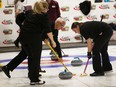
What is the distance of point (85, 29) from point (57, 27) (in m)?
1.00

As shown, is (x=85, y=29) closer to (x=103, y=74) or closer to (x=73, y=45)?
(x=103, y=74)

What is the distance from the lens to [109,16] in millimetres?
12195

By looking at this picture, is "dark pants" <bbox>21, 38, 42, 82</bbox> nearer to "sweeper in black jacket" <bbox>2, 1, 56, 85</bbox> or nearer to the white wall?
"sweeper in black jacket" <bbox>2, 1, 56, 85</bbox>

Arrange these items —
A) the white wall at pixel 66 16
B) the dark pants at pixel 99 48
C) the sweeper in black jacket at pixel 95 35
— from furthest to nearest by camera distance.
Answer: the white wall at pixel 66 16, the dark pants at pixel 99 48, the sweeper in black jacket at pixel 95 35

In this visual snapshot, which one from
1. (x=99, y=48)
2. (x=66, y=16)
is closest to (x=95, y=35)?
Answer: (x=99, y=48)

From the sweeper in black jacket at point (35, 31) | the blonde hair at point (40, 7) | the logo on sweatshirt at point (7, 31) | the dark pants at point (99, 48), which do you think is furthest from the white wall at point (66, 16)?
the blonde hair at point (40, 7)

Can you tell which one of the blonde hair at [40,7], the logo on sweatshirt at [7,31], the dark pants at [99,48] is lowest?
the logo on sweatshirt at [7,31]

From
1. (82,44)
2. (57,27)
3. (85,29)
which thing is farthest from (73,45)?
(85,29)

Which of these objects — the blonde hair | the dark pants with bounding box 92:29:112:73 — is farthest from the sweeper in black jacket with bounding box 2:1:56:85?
the dark pants with bounding box 92:29:112:73

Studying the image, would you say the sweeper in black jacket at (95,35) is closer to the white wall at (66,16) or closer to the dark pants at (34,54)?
the dark pants at (34,54)

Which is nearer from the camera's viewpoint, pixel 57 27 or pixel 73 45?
pixel 57 27

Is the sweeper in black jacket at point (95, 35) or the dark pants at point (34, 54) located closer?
the dark pants at point (34, 54)

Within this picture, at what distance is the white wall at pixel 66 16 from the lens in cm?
1117

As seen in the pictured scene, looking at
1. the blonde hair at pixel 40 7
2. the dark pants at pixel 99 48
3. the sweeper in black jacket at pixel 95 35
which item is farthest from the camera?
the dark pants at pixel 99 48
